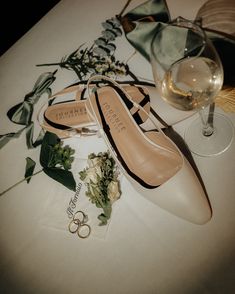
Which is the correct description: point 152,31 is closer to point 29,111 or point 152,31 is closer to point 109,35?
point 109,35

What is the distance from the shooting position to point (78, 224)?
0.66 m

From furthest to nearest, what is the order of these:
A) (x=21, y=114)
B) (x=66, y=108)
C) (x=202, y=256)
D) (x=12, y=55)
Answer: (x=12, y=55)
(x=21, y=114)
(x=66, y=108)
(x=202, y=256)

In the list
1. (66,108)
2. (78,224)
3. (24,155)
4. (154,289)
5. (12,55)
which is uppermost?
(12,55)

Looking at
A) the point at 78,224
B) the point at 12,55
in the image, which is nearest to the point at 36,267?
the point at 78,224

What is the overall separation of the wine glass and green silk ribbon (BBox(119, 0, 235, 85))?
0.14 feet

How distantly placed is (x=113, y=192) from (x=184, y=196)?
0.16 m

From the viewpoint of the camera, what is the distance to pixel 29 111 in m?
0.92

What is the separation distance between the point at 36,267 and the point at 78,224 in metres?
0.13

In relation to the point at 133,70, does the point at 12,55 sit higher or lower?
higher

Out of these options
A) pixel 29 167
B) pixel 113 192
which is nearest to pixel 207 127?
pixel 113 192

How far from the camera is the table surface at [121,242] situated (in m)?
0.53

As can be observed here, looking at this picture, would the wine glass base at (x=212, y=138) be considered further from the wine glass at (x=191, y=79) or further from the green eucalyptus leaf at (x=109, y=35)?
the green eucalyptus leaf at (x=109, y=35)

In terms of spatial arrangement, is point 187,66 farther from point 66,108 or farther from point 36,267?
point 36,267

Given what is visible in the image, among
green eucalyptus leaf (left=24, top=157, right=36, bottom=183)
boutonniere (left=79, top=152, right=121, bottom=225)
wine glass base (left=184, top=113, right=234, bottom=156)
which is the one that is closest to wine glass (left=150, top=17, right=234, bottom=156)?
wine glass base (left=184, top=113, right=234, bottom=156)
